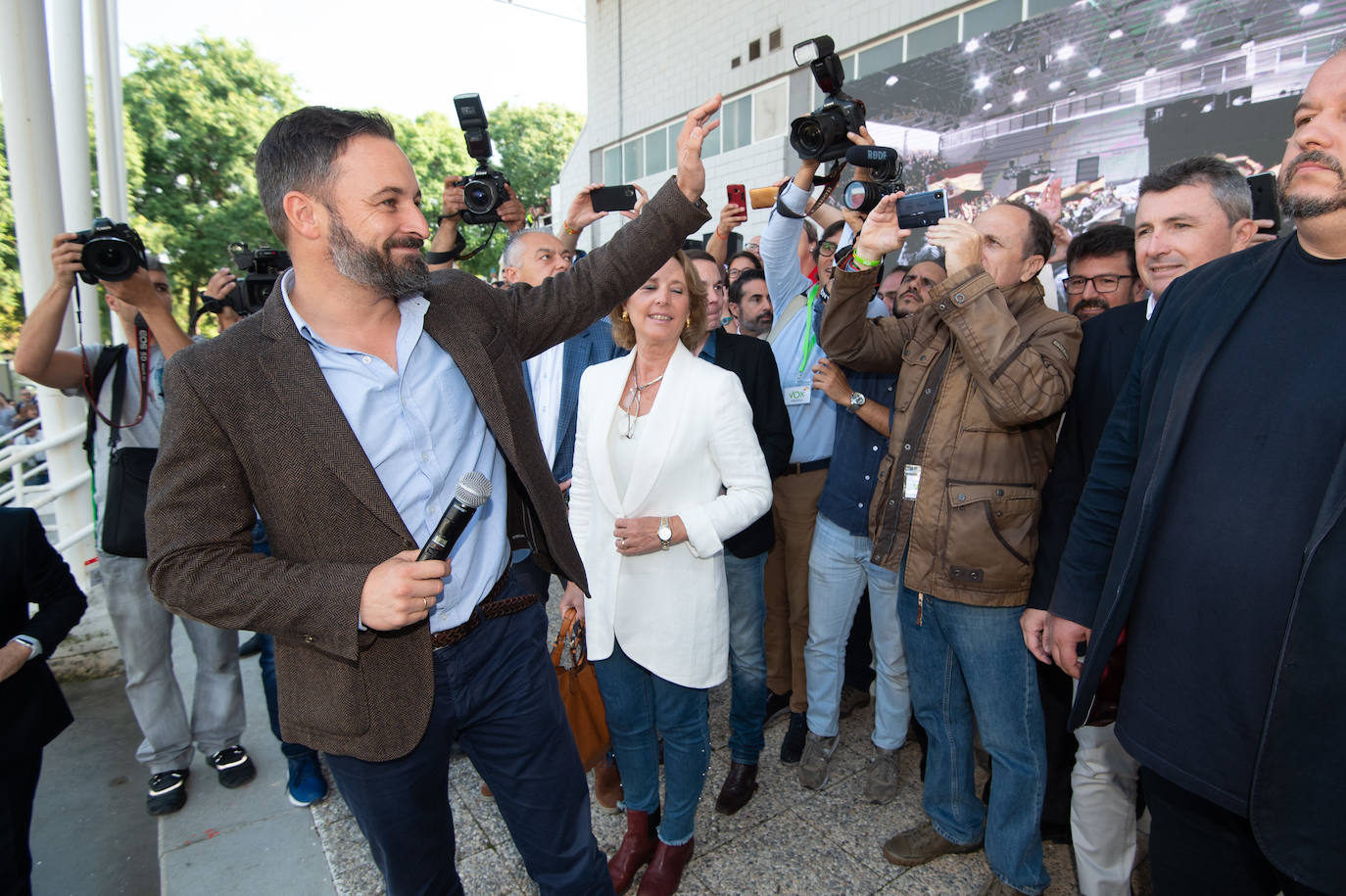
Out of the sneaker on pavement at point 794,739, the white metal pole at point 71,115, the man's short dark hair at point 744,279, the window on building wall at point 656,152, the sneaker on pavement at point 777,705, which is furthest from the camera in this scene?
the window on building wall at point 656,152

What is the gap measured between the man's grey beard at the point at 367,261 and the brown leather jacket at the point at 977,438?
157 cm

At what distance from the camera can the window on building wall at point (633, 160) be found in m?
19.6

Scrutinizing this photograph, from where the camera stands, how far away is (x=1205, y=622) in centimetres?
145

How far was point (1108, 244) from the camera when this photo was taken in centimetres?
302

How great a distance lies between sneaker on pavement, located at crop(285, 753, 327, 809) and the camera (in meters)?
3.25

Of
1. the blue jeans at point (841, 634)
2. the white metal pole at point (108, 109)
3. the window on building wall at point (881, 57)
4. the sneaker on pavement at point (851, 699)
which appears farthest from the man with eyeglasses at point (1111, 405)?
the window on building wall at point (881, 57)

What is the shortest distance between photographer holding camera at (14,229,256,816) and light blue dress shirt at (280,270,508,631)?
1893mm

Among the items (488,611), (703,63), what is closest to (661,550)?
(488,611)

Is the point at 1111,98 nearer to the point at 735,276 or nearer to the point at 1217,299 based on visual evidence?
the point at 735,276

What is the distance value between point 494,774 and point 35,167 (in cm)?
563

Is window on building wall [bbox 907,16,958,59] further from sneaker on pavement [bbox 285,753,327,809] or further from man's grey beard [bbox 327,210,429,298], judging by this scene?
sneaker on pavement [bbox 285,753,327,809]

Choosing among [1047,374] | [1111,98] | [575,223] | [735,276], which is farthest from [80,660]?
[1111,98]

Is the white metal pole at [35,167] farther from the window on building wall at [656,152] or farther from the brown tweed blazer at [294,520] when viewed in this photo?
the window on building wall at [656,152]

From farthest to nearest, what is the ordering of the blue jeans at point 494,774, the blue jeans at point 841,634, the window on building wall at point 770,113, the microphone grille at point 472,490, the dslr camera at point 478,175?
1. the window on building wall at point 770,113
2. the dslr camera at point 478,175
3. the blue jeans at point 841,634
4. the blue jeans at point 494,774
5. the microphone grille at point 472,490
